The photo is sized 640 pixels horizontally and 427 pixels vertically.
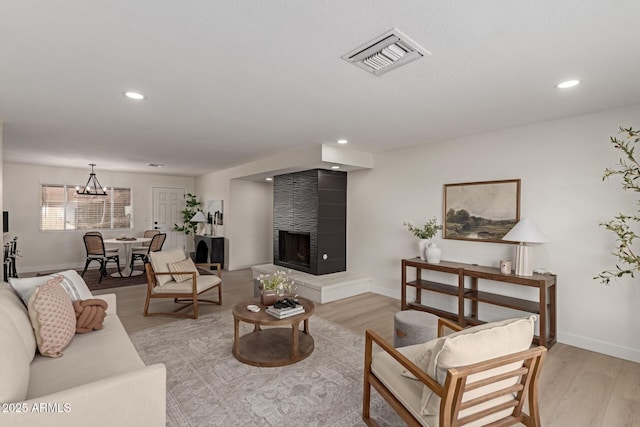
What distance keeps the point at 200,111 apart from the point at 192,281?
2.25m

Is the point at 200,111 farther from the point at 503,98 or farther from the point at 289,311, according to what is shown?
the point at 503,98

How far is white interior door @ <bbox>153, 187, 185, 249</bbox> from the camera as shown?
8.37 meters

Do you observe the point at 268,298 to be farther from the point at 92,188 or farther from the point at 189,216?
the point at 92,188

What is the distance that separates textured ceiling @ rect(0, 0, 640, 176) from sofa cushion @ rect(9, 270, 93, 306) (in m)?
1.55

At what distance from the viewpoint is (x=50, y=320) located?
6.50 feet

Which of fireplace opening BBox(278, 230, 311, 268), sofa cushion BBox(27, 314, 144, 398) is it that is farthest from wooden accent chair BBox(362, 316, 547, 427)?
fireplace opening BBox(278, 230, 311, 268)

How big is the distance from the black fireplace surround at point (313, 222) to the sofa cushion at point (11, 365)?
403cm

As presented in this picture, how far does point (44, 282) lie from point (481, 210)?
453 centimetres

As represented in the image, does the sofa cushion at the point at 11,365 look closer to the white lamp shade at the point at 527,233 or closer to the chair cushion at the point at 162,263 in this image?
the chair cushion at the point at 162,263

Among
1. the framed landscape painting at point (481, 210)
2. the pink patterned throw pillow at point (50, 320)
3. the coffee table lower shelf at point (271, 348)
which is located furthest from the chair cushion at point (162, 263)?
the framed landscape painting at point (481, 210)

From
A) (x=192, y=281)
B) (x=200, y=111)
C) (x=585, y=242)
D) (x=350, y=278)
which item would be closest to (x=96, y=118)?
(x=200, y=111)

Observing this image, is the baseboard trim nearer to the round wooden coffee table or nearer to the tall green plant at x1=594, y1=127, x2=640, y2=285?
the tall green plant at x1=594, y1=127, x2=640, y2=285

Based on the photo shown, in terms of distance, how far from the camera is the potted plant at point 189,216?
27.6ft

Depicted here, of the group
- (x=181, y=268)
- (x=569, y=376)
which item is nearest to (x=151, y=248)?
(x=181, y=268)
